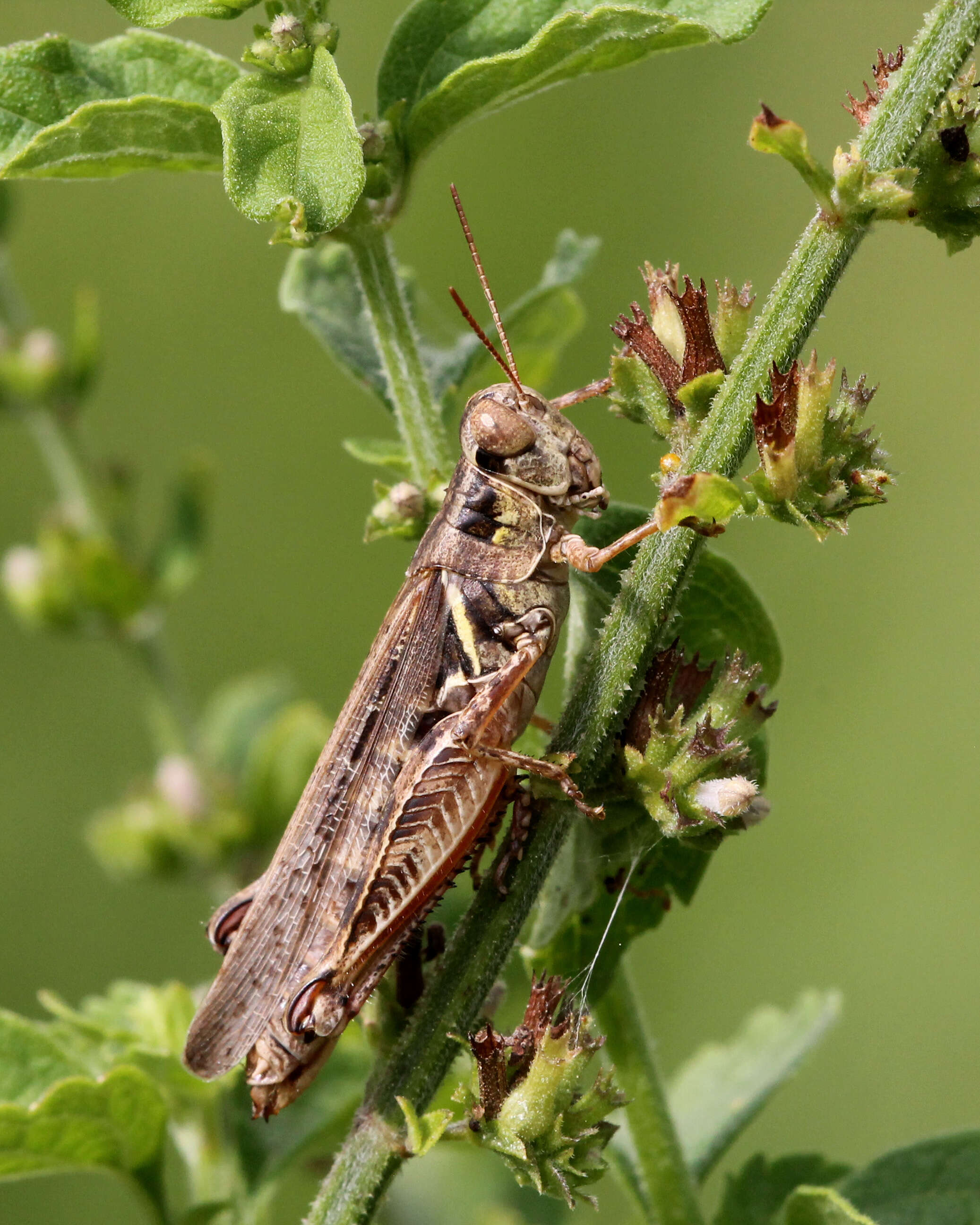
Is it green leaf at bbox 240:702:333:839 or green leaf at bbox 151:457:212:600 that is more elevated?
green leaf at bbox 151:457:212:600

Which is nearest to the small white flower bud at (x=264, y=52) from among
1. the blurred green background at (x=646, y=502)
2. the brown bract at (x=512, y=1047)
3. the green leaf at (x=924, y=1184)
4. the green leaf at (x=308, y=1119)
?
the brown bract at (x=512, y=1047)

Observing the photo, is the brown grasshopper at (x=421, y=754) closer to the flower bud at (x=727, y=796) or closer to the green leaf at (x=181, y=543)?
the flower bud at (x=727, y=796)

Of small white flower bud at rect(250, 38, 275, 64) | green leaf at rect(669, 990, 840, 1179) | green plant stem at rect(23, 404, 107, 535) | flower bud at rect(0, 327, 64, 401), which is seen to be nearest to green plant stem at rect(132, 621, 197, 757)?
green plant stem at rect(23, 404, 107, 535)

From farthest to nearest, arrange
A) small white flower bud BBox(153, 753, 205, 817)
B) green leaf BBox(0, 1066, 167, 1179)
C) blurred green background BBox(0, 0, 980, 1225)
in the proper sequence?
1. blurred green background BBox(0, 0, 980, 1225)
2. small white flower bud BBox(153, 753, 205, 817)
3. green leaf BBox(0, 1066, 167, 1179)

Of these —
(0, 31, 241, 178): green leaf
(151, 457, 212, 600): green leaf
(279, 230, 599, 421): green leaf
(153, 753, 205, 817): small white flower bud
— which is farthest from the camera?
(151, 457, 212, 600): green leaf

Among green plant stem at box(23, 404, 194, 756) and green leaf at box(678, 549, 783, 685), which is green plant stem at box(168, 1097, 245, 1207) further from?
green plant stem at box(23, 404, 194, 756)

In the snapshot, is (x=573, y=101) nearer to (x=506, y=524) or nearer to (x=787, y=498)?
(x=506, y=524)
